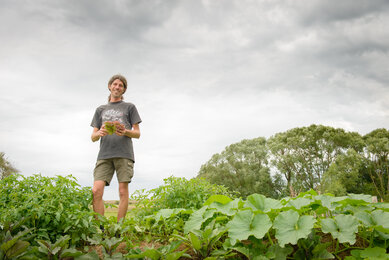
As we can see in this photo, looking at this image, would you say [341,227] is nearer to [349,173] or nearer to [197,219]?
[197,219]

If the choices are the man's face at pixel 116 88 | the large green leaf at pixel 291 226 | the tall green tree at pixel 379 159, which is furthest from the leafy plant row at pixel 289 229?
the tall green tree at pixel 379 159

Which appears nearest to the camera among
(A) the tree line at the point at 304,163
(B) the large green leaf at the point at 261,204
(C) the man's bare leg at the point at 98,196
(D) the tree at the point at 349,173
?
(B) the large green leaf at the point at 261,204

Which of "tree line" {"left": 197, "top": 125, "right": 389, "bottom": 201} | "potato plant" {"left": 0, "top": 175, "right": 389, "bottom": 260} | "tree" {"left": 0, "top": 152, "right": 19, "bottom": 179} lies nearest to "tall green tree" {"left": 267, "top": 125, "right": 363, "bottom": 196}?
"tree line" {"left": 197, "top": 125, "right": 389, "bottom": 201}

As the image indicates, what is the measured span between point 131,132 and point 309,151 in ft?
67.5

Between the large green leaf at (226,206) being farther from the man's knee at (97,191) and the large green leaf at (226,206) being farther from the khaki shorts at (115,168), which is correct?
the man's knee at (97,191)

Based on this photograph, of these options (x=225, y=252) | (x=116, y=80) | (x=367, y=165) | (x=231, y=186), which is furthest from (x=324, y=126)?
(x=225, y=252)

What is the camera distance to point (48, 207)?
123 inches

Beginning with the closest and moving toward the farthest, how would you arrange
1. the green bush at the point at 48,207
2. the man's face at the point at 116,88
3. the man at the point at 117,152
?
the green bush at the point at 48,207 → the man at the point at 117,152 → the man's face at the point at 116,88

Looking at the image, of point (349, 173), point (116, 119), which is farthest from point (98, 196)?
point (349, 173)

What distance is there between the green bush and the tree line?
1881cm

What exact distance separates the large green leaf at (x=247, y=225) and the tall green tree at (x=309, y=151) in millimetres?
20376

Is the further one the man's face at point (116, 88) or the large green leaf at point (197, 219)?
the man's face at point (116, 88)

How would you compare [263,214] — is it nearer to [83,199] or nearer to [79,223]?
[79,223]

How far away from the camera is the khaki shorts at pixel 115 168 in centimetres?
407
